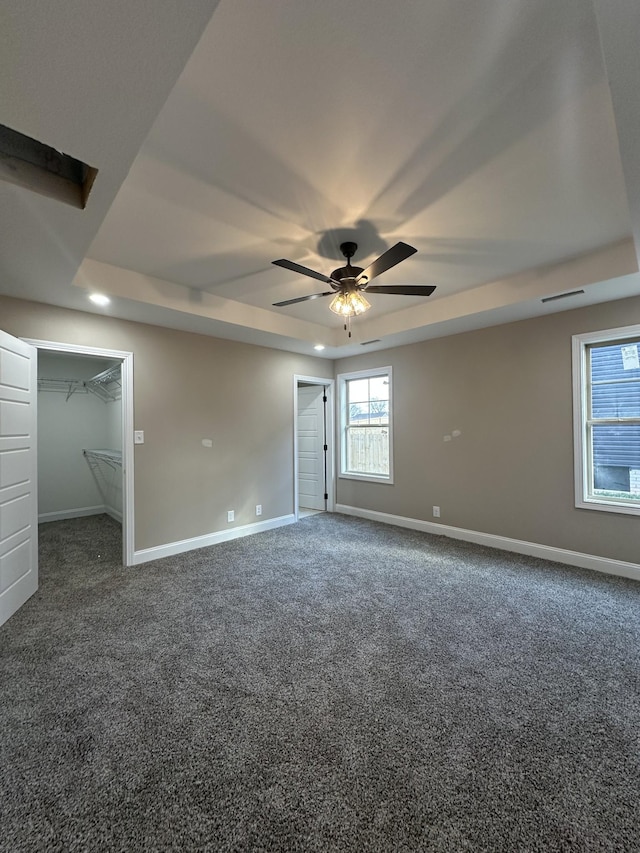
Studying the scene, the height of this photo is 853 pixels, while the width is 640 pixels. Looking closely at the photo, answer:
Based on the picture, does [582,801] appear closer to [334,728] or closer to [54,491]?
[334,728]

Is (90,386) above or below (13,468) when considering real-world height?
above

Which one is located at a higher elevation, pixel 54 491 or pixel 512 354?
pixel 512 354

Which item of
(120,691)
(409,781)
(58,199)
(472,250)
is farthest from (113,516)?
(472,250)

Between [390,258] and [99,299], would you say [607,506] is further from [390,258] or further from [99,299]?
A: [99,299]

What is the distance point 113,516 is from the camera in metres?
5.84

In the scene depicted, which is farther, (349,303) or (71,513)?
(71,513)

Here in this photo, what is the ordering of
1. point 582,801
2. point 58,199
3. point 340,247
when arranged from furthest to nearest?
point 340,247 → point 58,199 → point 582,801

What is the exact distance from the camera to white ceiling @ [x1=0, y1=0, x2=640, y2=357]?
123 cm

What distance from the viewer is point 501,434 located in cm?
415

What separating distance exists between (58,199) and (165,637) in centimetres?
271

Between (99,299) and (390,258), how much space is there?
8.54 ft

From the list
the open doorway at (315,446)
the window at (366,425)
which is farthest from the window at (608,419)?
the open doorway at (315,446)

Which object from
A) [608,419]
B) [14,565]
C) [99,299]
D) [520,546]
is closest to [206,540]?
[14,565]

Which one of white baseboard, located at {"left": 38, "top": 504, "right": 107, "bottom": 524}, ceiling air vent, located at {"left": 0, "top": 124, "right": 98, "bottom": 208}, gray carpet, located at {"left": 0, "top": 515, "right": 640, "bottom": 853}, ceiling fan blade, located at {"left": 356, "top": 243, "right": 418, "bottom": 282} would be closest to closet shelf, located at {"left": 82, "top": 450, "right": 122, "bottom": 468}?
white baseboard, located at {"left": 38, "top": 504, "right": 107, "bottom": 524}
